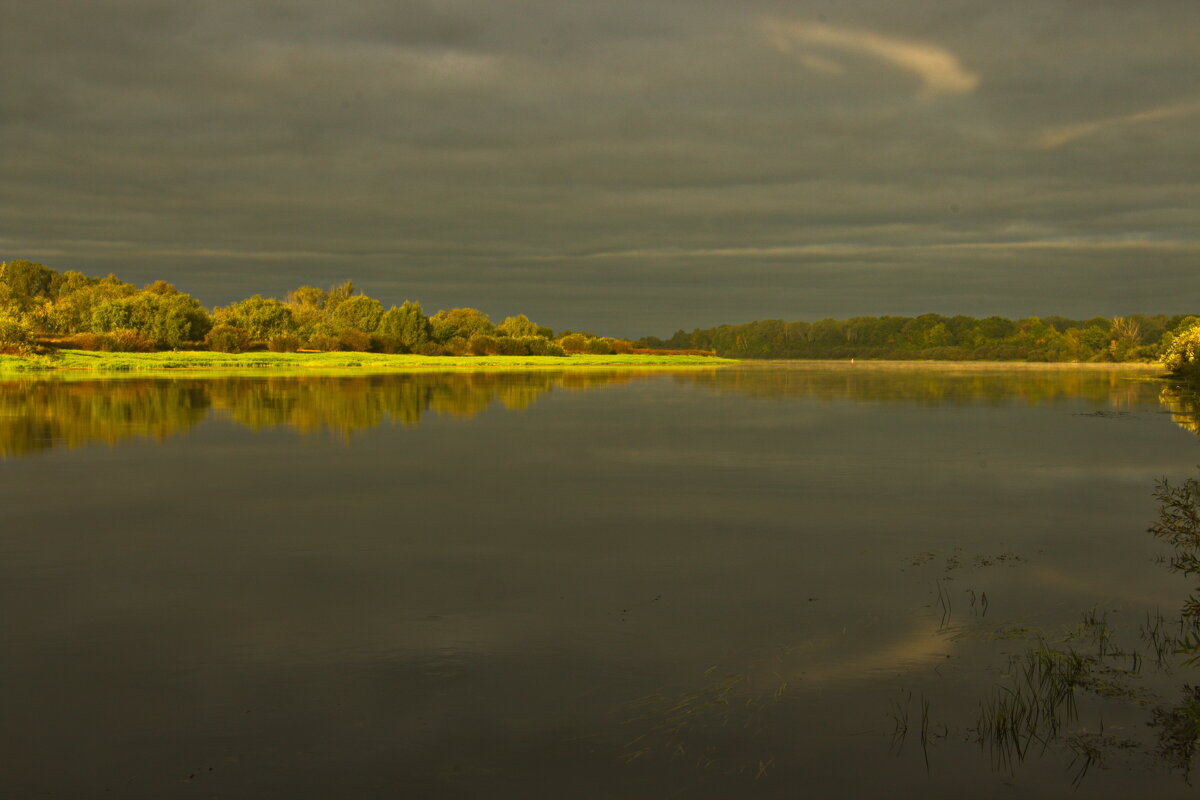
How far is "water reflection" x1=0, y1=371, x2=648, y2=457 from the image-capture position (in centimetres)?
3272

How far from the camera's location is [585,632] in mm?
10438

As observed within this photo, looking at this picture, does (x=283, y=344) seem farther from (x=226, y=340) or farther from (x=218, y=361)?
(x=218, y=361)

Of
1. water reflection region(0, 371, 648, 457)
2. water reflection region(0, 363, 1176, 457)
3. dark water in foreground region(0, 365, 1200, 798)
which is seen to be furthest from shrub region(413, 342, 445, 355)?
dark water in foreground region(0, 365, 1200, 798)

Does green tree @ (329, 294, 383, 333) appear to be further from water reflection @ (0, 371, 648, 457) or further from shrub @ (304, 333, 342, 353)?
water reflection @ (0, 371, 648, 457)

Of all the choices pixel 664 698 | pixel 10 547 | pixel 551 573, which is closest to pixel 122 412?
pixel 10 547

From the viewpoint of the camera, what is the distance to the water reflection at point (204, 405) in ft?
107

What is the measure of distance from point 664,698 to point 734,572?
4992mm

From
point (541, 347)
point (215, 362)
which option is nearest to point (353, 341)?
point (215, 362)

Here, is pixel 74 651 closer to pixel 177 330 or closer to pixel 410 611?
pixel 410 611

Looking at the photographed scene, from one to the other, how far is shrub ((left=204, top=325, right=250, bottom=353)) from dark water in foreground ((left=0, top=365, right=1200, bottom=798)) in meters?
113

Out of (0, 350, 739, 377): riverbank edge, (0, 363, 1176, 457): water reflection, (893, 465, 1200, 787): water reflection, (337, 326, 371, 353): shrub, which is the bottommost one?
(893, 465, 1200, 787): water reflection

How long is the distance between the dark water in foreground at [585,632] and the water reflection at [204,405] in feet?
29.6

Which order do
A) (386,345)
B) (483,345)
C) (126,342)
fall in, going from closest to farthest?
(126,342), (386,345), (483,345)

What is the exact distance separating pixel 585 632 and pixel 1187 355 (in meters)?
79.9
